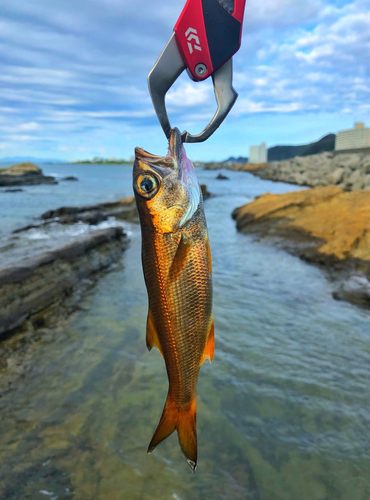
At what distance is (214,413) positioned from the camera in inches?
174

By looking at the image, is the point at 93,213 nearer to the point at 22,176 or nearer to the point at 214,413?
the point at 214,413

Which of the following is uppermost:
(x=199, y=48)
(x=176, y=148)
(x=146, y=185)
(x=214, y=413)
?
(x=199, y=48)

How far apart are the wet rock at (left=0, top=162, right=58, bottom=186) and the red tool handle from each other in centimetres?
5700

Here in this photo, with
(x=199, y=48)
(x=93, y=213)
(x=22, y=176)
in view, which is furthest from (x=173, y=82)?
(x=22, y=176)

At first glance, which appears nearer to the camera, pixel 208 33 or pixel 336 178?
pixel 208 33

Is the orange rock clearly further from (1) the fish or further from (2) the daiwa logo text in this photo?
(2) the daiwa logo text

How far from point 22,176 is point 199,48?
64.8 m

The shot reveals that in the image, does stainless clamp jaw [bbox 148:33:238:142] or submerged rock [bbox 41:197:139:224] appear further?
submerged rock [bbox 41:197:139:224]

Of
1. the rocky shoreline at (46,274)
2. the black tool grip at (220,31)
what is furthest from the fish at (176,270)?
the rocky shoreline at (46,274)

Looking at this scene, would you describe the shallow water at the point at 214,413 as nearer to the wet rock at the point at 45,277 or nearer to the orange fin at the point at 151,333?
the wet rock at the point at 45,277

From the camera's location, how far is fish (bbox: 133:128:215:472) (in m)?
2.18

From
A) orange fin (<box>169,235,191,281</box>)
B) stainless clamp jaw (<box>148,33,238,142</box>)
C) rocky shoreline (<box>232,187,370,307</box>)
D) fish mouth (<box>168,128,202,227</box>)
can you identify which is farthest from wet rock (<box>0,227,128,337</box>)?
rocky shoreline (<box>232,187,370,307</box>)

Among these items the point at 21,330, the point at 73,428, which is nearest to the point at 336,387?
the point at 73,428

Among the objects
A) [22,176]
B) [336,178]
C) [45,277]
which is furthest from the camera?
[22,176]
